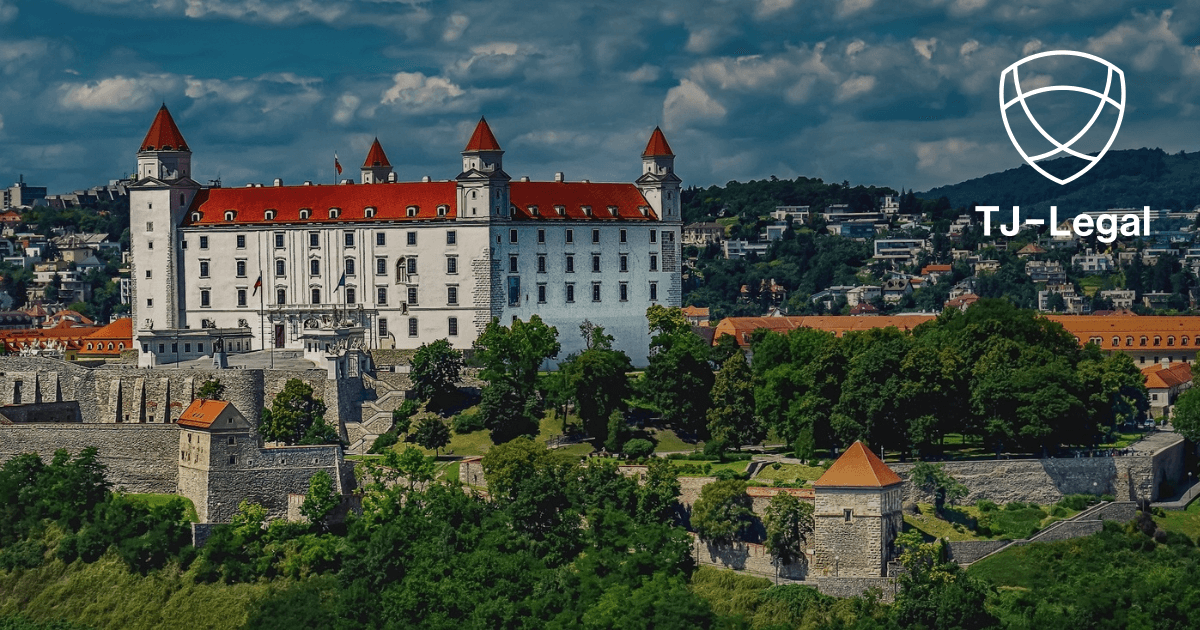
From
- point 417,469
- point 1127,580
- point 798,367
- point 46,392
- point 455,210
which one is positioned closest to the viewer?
point 1127,580

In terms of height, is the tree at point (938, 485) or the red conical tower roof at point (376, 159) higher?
the red conical tower roof at point (376, 159)

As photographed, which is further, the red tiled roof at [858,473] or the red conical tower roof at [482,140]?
the red conical tower roof at [482,140]

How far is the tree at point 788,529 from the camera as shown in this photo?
6288 cm

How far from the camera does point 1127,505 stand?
2665 inches

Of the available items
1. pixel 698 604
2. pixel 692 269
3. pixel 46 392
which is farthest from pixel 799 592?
pixel 692 269

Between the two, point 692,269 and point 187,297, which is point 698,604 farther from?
point 692,269

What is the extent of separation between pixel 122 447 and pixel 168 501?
3365 mm

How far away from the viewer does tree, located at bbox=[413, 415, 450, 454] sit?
252 feet

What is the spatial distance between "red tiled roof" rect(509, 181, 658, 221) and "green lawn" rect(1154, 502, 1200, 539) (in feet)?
105

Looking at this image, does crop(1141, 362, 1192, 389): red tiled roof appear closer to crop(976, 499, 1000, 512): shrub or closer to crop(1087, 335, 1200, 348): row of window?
crop(1087, 335, 1200, 348): row of window

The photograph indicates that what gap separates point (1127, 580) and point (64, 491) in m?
38.1

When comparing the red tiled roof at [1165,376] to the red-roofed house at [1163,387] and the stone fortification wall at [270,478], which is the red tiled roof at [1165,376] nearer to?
the red-roofed house at [1163,387]

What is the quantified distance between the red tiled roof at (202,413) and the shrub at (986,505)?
26.9 meters

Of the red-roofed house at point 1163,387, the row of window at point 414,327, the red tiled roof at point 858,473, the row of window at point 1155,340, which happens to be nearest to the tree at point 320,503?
the red tiled roof at point 858,473
